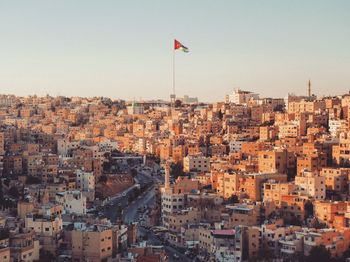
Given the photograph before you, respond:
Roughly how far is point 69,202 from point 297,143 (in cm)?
704

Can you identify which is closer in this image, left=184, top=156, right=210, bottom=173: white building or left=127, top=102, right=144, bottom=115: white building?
left=184, top=156, right=210, bottom=173: white building

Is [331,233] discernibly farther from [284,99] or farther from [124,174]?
[284,99]

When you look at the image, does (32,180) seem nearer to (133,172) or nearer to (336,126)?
(133,172)

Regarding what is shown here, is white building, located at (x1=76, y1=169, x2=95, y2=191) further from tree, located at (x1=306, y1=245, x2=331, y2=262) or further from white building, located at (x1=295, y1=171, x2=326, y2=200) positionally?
tree, located at (x1=306, y1=245, x2=331, y2=262)

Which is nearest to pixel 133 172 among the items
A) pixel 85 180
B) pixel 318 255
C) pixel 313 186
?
pixel 85 180

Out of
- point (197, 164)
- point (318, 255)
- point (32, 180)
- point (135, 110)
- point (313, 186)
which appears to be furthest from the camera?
point (135, 110)

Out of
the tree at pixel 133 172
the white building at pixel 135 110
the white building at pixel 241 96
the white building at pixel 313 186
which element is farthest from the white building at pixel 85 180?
the white building at pixel 135 110

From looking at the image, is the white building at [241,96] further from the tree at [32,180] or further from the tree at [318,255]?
the tree at [318,255]

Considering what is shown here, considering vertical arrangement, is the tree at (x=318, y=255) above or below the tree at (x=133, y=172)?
below

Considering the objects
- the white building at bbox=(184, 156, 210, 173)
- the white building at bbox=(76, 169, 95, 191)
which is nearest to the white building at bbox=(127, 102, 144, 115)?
the white building at bbox=(184, 156, 210, 173)

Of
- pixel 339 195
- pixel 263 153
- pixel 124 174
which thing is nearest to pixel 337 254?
pixel 339 195

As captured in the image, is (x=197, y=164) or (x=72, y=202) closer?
(x=72, y=202)

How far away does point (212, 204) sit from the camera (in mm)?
16984

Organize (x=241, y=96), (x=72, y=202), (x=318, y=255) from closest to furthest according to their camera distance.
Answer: (x=318, y=255)
(x=72, y=202)
(x=241, y=96)
